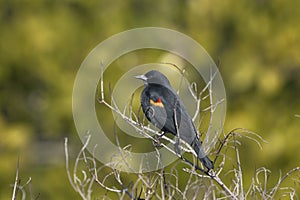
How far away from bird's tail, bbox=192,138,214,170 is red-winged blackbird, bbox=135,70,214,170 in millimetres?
220

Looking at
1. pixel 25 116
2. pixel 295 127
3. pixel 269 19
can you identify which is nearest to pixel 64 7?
pixel 25 116

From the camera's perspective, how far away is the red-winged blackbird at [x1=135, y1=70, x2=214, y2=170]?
551 cm

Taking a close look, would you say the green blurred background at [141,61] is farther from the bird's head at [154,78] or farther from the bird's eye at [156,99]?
the bird's eye at [156,99]

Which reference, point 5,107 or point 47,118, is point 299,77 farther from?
point 5,107

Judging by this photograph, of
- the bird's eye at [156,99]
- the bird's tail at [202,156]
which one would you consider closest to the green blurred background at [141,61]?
the bird's eye at [156,99]

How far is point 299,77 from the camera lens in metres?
14.6

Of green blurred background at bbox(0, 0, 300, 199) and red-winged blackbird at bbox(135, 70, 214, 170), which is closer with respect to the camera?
red-winged blackbird at bbox(135, 70, 214, 170)

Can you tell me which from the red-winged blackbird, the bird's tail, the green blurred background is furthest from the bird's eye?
the green blurred background

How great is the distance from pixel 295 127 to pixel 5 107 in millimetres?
5425

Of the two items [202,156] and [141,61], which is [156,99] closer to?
[202,156]

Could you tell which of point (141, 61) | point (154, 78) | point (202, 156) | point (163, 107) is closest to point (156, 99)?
point (163, 107)

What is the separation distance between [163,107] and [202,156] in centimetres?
95

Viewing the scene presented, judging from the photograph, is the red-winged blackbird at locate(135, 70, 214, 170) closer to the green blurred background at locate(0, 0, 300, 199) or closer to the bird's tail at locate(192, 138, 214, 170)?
the bird's tail at locate(192, 138, 214, 170)

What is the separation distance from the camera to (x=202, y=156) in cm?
486
